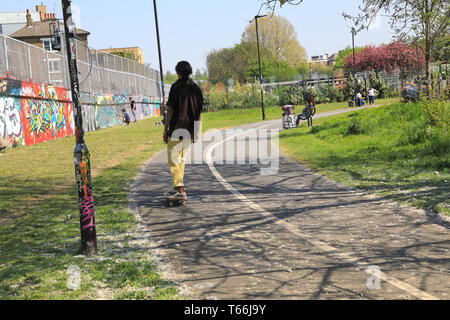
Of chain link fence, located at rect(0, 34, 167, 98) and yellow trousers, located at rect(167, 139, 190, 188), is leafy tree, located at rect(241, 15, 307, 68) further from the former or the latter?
yellow trousers, located at rect(167, 139, 190, 188)

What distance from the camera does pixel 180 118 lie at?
799 centimetres

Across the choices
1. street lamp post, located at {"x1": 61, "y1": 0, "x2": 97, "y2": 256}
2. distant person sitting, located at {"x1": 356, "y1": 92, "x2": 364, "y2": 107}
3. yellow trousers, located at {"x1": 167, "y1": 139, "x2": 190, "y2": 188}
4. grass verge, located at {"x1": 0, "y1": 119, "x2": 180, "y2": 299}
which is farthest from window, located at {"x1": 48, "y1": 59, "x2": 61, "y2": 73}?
distant person sitting, located at {"x1": 356, "y1": 92, "x2": 364, "y2": 107}

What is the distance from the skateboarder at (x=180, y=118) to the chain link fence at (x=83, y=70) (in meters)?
15.6

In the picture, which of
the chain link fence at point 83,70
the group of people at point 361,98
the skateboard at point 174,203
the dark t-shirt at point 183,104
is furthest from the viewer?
the group of people at point 361,98

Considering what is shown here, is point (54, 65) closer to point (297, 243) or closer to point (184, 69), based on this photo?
point (184, 69)

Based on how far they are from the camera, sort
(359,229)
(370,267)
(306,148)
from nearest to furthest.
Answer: (370,267) < (359,229) < (306,148)

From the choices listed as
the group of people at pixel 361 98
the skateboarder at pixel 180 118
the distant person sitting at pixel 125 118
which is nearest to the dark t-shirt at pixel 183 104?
the skateboarder at pixel 180 118

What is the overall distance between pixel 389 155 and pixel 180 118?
256 inches

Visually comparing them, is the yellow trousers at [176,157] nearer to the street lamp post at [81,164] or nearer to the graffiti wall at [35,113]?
the street lamp post at [81,164]

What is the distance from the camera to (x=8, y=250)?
5914 mm

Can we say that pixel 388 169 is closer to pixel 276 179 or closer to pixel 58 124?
pixel 276 179

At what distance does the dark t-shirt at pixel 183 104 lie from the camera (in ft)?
26.2
